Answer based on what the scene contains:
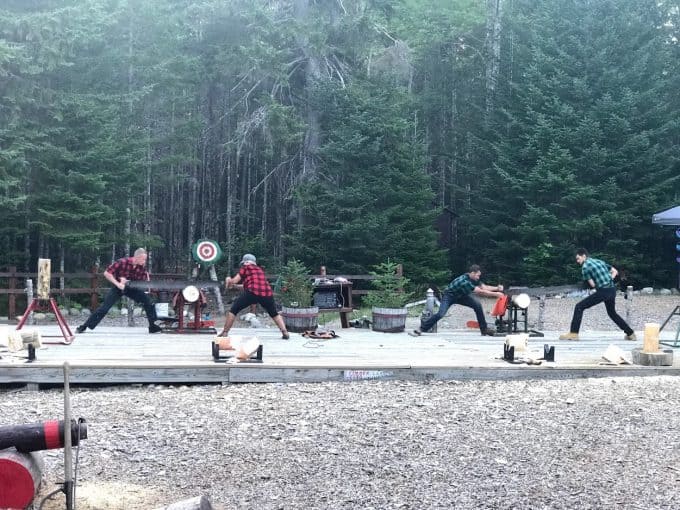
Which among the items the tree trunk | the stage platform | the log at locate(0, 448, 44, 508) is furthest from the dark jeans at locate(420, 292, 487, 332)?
the tree trunk

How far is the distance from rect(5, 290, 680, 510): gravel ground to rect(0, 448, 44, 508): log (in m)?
0.22

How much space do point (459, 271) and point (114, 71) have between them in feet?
42.9

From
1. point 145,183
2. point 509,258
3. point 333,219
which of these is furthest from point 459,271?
point 145,183

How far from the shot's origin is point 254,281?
10.4 meters

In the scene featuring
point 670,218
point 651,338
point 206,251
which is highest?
point 670,218

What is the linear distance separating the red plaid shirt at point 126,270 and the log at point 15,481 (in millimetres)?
6336

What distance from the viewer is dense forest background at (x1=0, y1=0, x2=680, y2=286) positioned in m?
19.0

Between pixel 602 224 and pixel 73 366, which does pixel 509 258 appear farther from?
pixel 73 366

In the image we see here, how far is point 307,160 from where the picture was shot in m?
23.2

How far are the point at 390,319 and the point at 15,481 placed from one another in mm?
7793

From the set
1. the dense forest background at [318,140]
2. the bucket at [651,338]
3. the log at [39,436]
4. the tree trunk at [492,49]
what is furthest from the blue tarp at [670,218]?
the tree trunk at [492,49]

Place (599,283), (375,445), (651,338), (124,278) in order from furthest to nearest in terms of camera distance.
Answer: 1. (124,278)
2. (599,283)
3. (651,338)
4. (375,445)

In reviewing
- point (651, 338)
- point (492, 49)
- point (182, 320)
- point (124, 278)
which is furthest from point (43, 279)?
point (492, 49)

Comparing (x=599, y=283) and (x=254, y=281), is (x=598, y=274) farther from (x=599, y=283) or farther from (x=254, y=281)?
(x=254, y=281)
